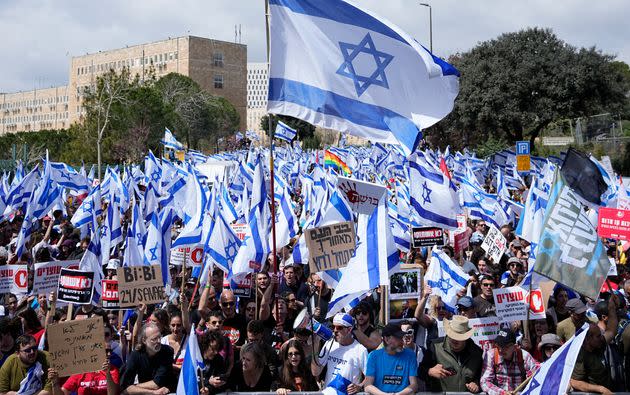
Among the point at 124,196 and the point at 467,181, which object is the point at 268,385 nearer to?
the point at 467,181

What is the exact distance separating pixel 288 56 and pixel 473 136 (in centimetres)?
4665

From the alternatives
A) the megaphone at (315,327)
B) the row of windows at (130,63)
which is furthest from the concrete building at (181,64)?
the megaphone at (315,327)

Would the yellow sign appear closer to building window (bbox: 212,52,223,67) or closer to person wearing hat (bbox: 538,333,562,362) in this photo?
person wearing hat (bbox: 538,333,562,362)

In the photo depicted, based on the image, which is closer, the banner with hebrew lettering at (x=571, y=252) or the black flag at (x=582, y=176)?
the banner with hebrew lettering at (x=571, y=252)

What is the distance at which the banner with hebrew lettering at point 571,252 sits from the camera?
297 inches

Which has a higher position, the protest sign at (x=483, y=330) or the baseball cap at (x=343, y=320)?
the baseball cap at (x=343, y=320)

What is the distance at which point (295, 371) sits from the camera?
7.50 meters

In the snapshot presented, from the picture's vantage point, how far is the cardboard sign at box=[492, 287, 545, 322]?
332 inches

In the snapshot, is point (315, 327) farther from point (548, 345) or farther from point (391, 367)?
point (548, 345)

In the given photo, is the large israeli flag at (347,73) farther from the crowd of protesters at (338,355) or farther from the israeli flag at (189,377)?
the israeli flag at (189,377)

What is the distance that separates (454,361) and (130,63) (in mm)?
138663

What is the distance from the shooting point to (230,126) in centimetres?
10150

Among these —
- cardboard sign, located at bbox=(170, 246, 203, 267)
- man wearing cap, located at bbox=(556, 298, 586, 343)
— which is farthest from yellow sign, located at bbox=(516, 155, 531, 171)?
man wearing cap, located at bbox=(556, 298, 586, 343)

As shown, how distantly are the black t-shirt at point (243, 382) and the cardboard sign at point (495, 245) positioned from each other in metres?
6.25
